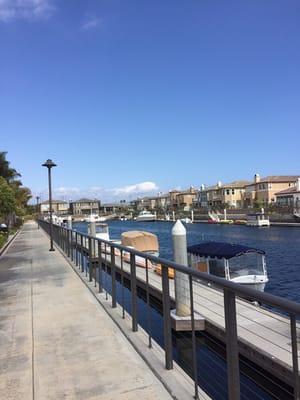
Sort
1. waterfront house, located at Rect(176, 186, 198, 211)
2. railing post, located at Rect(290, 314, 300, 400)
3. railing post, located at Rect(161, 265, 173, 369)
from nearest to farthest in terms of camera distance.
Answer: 1. railing post, located at Rect(290, 314, 300, 400)
2. railing post, located at Rect(161, 265, 173, 369)
3. waterfront house, located at Rect(176, 186, 198, 211)

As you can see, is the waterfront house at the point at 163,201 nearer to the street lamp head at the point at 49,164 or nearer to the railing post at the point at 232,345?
the street lamp head at the point at 49,164

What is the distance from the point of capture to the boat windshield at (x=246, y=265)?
16.9 meters

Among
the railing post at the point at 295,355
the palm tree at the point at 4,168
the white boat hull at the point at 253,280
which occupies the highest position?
the palm tree at the point at 4,168

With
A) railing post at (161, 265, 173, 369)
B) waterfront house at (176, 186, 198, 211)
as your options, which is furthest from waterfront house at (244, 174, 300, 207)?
railing post at (161, 265, 173, 369)

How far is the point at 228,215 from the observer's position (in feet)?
369

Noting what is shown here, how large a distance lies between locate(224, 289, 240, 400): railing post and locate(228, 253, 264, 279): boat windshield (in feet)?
43.9

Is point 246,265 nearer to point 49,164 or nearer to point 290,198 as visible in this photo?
point 49,164

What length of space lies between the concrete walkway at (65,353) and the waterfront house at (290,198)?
83.1m

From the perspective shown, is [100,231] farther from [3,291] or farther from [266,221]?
[266,221]

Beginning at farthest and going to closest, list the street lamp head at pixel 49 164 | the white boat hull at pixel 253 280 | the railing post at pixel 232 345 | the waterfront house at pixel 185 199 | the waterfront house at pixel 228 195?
1. the waterfront house at pixel 185 199
2. the waterfront house at pixel 228 195
3. the street lamp head at pixel 49 164
4. the white boat hull at pixel 253 280
5. the railing post at pixel 232 345

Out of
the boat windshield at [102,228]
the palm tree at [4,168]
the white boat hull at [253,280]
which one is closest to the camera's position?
the white boat hull at [253,280]

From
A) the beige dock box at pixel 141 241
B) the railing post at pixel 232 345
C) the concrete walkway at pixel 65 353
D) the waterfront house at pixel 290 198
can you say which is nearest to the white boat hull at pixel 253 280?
the concrete walkway at pixel 65 353

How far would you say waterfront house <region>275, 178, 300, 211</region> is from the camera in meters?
88.8

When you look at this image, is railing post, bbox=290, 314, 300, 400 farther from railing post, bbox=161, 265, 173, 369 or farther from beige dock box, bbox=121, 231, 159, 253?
beige dock box, bbox=121, 231, 159, 253
